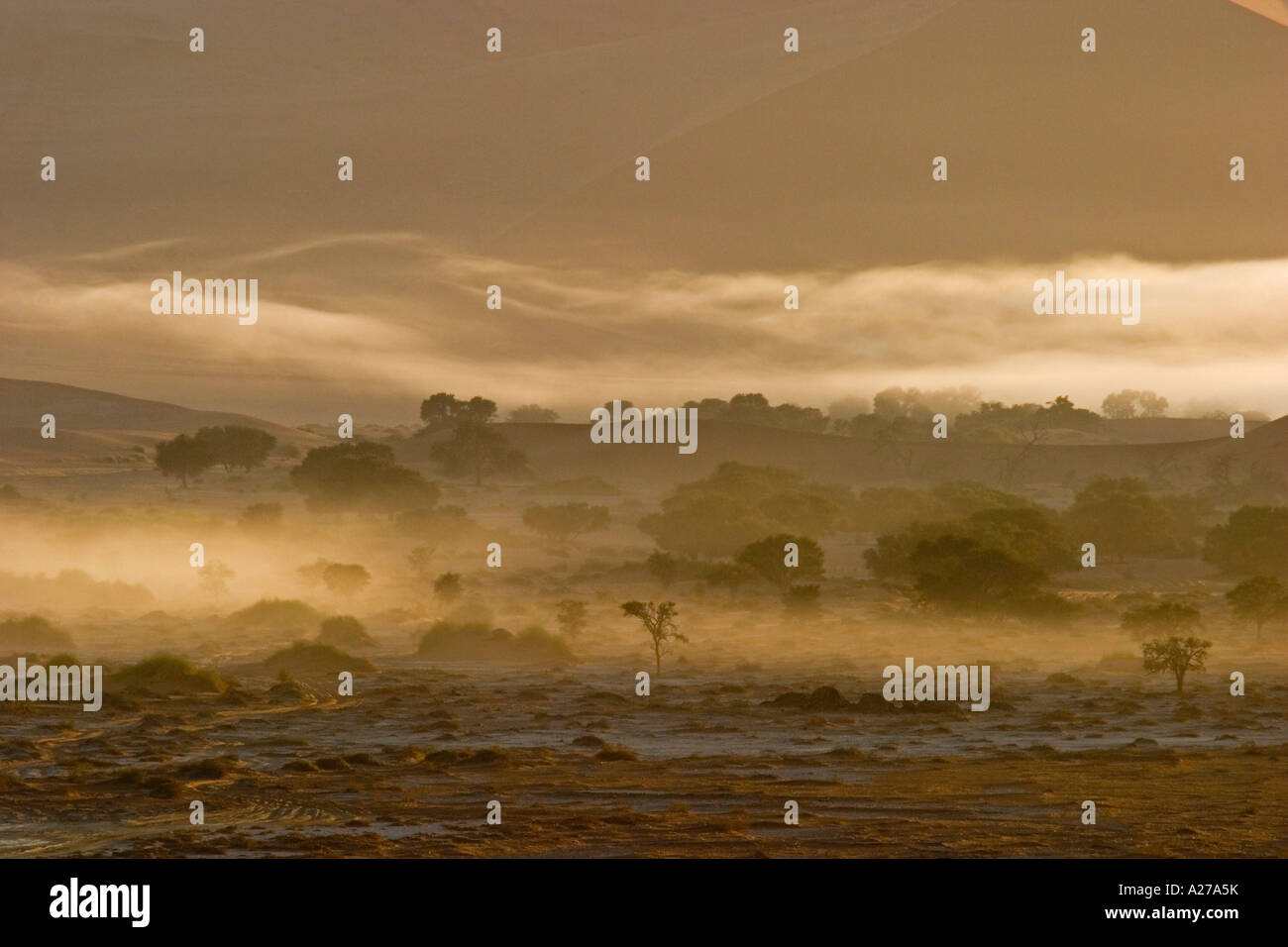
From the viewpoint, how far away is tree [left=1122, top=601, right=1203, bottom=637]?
70.6 m

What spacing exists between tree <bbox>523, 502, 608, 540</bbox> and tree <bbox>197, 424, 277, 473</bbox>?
35.4 metres

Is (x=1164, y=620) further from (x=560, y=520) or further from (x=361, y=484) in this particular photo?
(x=361, y=484)

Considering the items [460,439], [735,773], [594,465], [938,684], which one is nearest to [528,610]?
[938,684]

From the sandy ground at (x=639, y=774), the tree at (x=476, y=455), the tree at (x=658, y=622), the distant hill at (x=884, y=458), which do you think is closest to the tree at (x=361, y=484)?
the tree at (x=476, y=455)

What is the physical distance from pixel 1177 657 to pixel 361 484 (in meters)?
71.4

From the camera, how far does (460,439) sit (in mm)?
141375

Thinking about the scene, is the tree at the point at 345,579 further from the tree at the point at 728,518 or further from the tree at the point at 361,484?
the tree at the point at 361,484

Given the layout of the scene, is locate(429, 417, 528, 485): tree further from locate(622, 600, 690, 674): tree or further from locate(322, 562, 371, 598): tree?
locate(622, 600, 690, 674): tree

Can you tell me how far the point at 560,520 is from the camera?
108 metres

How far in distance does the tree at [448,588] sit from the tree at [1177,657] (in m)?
36.9

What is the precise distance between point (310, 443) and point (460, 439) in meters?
40.4

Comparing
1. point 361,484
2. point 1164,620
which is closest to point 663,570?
point 1164,620
